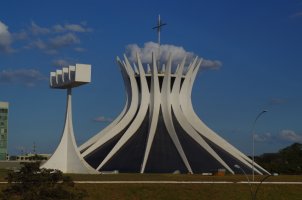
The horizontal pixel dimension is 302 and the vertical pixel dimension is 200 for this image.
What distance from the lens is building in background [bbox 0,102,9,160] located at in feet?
353

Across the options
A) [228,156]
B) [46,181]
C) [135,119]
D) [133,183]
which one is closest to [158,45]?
[135,119]

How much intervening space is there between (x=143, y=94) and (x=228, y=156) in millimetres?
11878

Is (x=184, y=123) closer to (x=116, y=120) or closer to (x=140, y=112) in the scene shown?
(x=140, y=112)

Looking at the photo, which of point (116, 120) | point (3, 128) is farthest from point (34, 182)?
point (3, 128)

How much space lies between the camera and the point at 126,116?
64562 mm

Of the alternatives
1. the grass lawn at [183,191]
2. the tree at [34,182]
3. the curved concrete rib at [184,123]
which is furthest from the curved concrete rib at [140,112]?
the tree at [34,182]

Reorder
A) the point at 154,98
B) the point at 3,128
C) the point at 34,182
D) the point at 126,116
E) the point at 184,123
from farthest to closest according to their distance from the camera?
the point at 3,128 < the point at 154,98 < the point at 126,116 < the point at 184,123 < the point at 34,182

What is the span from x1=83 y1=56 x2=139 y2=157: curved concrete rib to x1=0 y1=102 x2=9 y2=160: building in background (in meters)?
48.8

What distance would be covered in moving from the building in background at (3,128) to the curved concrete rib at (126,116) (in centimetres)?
4883

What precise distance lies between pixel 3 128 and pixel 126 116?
49726mm

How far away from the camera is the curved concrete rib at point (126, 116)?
6197 cm

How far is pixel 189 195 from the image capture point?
3906cm

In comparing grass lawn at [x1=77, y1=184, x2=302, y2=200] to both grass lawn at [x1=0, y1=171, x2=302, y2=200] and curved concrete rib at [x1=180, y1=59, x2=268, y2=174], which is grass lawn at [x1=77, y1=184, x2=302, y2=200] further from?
curved concrete rib at [x1=180, y1=59, x2=268, y2=174]

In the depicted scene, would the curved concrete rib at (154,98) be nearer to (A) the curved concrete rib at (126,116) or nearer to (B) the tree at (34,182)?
(A) the curved concrete rib at (126,116)
